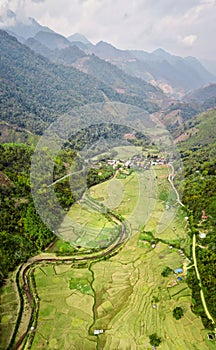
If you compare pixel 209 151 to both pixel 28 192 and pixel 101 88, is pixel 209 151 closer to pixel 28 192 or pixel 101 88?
pixel 28 192

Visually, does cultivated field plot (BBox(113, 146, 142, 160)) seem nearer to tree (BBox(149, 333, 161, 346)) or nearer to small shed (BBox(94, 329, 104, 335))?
small shed (BBox(94, 329, 104, 335))

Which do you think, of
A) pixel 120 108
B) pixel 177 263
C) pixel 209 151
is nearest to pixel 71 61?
pixel 120 108

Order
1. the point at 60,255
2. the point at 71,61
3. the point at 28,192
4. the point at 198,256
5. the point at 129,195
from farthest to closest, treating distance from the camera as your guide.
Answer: the point at 71,61, the point at 129,195, the point at 28,192, the point at 60,255, the point at 198,256

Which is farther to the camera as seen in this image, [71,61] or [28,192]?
[71,61]

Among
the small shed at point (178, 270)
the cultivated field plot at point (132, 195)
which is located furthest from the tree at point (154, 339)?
the cultivated field plot at point (132, 195)

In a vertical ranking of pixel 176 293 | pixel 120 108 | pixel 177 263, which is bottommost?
pixel 176 293

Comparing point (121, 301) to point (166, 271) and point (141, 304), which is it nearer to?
point (141, 304)
